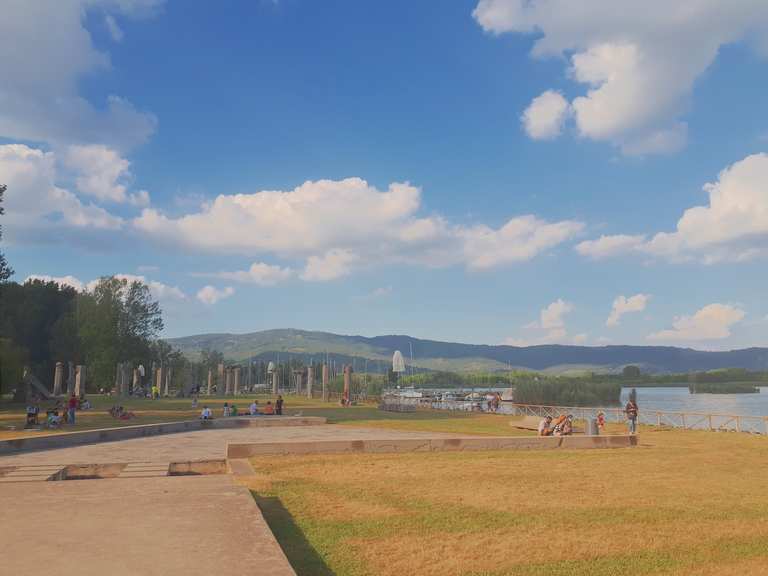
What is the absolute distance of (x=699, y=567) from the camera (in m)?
6.76

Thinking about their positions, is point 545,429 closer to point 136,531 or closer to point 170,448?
point 170,448

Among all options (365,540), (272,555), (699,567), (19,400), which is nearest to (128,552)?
(272,555)

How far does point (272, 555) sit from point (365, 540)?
6.60 feet

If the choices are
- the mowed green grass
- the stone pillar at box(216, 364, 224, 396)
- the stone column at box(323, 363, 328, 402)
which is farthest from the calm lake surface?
the stone pillar at box(216, 364, 224, 396)

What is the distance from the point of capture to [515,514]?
9.27 metres

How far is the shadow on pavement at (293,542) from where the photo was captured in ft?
22.1

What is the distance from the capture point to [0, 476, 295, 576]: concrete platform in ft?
18.7

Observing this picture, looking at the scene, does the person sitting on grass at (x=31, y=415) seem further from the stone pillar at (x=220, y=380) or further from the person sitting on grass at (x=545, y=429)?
the stone pillar at (x=220, y=380)

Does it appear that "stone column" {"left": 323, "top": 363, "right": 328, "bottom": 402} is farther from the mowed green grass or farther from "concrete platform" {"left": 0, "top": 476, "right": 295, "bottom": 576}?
"concrete platform" {"left": 0, "top": 476, "right": 295, "bottom": 576}

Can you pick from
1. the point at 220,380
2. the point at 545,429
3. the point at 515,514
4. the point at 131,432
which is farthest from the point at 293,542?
the point at 220,380

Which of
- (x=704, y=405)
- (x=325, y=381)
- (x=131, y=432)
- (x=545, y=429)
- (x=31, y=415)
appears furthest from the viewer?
(x=704, y=405)

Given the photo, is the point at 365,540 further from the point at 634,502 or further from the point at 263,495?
the point at 634,502

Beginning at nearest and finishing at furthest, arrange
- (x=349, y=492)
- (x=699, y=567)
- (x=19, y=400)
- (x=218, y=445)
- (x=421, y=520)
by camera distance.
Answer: (x=699, y=567) → (x=421, y=520) → (x=349, y=492) → (x=218, y=445) → (x=19, y=400)

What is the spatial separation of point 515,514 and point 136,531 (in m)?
5.35
